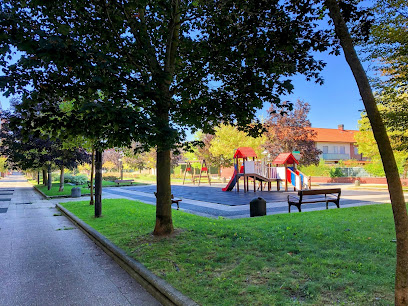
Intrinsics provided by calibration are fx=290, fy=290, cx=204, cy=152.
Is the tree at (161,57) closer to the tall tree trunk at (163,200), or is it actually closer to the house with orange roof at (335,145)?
the tall tree trunk at (163,200)

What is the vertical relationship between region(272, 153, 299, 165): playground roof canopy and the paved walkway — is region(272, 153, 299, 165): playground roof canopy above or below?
above

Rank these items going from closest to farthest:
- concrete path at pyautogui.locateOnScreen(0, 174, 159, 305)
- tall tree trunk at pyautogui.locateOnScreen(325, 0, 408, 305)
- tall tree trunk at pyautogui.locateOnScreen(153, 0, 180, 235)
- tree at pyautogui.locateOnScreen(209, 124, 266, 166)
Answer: tall tree trunk at pyautogui.locateOnScreen(325, 0, 408, 305) < concrete path at pyautogui.locateOnScreen(0, 174, 159, 305) < tall tree trunk at pyautogui.locateOnScreen(153, 0, 180, 235) < tree at pyautogui.locateOnScreen(209, 124, 266, 166)

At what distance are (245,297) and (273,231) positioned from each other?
3631 mm

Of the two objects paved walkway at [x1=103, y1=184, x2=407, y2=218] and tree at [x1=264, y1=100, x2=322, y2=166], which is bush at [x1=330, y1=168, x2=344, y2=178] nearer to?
tree at [x1=264, y1=100, x2=322, y2=166]

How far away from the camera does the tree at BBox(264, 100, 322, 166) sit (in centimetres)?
3066

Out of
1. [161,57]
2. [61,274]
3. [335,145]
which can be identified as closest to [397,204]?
[61,274]

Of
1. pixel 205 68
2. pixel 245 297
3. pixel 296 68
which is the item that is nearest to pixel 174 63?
pixel 205 68

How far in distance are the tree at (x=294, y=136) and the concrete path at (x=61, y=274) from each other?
25809mm

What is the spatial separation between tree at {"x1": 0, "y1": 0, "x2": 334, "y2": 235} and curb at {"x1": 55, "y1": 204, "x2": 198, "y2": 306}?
1140 mm

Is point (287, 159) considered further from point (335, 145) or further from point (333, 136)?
point (333, 136)

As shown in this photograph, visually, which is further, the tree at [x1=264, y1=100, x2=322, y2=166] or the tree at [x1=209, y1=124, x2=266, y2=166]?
the tree at [x1=209, y1=124, x2=266, y2=166]

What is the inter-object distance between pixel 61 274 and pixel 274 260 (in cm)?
355

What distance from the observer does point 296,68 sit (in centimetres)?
533

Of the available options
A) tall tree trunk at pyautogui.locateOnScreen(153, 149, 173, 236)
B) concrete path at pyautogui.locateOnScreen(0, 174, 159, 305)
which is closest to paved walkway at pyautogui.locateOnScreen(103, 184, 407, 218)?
tall tree trunk at pyautogui.locateOnScreen(153, 149, 173, 236)
